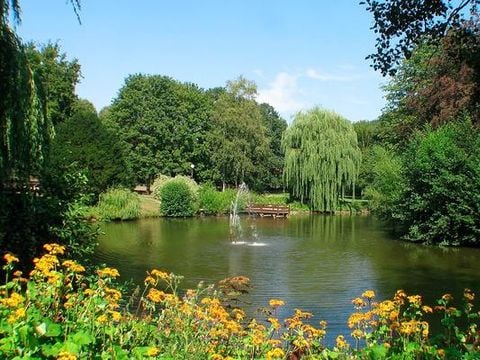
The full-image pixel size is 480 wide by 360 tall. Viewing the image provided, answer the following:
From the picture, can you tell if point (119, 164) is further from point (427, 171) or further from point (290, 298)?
point (290, 298)

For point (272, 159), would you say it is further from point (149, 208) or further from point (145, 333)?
point (145, 333)

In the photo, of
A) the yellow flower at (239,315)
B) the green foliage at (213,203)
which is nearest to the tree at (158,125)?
the green foliage at (213,203)

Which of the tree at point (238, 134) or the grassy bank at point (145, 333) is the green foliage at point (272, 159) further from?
the grassy bank at point (145, 333)

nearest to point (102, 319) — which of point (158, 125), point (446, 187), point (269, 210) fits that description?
point (446, 187)

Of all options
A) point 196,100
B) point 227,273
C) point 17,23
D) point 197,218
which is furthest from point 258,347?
point 196,100

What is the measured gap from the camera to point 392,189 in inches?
1048

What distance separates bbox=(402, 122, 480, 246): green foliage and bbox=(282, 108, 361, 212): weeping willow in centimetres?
1232

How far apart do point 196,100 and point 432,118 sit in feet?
78.4

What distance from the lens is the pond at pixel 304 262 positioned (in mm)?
13094

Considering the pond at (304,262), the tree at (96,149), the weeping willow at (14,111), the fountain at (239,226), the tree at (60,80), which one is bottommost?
the pond at (304,262)

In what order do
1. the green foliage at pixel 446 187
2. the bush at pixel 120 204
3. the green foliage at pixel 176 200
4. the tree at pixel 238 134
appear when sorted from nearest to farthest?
1. the green foliage at pixel 446 187
2. the bush at pixel 120 204
3. the green foliage at pixel 176 200
4. the tree at pixel 238 134

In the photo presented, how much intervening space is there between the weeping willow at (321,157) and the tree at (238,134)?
6.24 metres

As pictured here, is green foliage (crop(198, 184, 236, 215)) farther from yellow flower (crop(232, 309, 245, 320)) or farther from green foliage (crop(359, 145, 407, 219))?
yellow flower (crop(232, 309, 245, 320))

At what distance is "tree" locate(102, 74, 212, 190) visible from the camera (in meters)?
44.2
